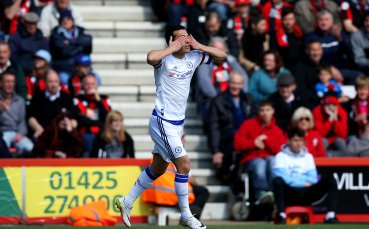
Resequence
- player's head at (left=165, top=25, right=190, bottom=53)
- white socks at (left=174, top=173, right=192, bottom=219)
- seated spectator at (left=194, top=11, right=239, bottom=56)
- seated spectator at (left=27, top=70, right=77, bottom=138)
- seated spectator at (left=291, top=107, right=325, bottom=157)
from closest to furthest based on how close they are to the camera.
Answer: player's head at (left=165, top=25, right=190, bottom=53) < white socks at (left=174, top=173, right=192, bottom=219) < seated spectator at (left=291, top=107, right=325, bottom=157) < seated spectator at (left=27, top=70, right=77, bottom=138) < seated spectator at (left=194, top=11, right=239, bottom=56)

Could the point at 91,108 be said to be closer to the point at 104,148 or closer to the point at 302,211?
the point at 104,148

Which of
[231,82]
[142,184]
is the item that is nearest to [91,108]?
[231,82]

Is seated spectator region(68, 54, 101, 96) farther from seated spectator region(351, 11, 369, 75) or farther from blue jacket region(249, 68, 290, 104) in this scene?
seated spectator region(351, 11, 369, 75)

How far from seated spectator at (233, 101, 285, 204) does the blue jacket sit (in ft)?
4.36

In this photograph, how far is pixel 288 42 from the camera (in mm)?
19234

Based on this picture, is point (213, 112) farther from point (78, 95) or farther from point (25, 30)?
A: point (25, 30)

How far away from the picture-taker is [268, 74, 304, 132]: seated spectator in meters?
17.6

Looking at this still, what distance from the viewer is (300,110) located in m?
16.9

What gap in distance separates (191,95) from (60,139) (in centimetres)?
314

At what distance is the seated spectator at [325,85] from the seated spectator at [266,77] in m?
0.56

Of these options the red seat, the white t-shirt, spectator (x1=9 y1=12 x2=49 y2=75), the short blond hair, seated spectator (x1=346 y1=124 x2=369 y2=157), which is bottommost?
the red seat

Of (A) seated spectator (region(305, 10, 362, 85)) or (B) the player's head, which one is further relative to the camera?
(A) seated spectator (region(305, 10, 362, 85))

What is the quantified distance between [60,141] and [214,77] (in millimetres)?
3135

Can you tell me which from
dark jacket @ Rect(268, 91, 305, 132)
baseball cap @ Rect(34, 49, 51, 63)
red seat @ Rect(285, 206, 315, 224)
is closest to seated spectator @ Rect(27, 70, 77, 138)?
baseball cap @ Rect(34, 49, 51, 63)
